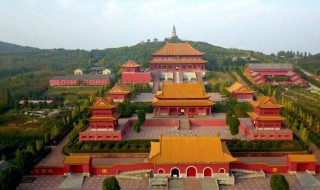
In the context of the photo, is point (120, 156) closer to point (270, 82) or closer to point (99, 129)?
point (99, 129)

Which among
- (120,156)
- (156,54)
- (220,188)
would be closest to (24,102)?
(120,156)

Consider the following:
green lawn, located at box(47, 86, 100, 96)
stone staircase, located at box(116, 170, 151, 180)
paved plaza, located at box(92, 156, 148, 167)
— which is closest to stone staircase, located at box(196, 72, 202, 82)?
green lawn, located at box(47, 86, 100, 96)

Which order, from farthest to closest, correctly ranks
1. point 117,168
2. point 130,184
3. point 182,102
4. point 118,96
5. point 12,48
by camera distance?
1. point 12,48
2. point 118,96
3. point 182,102
4. point 117,168
5. point 130,184

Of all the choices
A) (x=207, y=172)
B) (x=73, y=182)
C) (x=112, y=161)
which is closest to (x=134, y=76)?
(x=112, y=161)

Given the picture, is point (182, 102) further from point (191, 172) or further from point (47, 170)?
point (47, 170)

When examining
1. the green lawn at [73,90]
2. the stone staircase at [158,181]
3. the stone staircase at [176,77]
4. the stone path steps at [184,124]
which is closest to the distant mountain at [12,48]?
the green lawn at [73,90]
